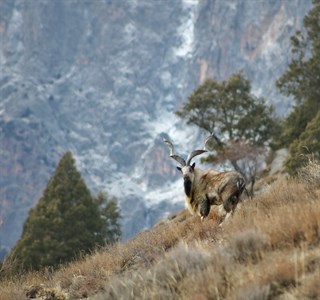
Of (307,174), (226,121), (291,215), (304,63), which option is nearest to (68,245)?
(226,121)

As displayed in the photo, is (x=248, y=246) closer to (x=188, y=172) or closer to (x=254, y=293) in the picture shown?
(x=254, y=293)

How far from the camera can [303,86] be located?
44594 mm

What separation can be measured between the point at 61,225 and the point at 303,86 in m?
19.6

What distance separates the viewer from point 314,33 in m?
46.4

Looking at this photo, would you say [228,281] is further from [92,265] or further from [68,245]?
[68,245]

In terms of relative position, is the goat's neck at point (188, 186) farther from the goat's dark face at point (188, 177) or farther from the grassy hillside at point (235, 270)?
the grassy hillside at point (235, 270)

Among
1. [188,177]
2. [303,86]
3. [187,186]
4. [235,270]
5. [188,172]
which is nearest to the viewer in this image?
[235,270]

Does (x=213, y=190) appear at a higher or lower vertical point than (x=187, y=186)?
lower

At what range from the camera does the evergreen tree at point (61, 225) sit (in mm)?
43062

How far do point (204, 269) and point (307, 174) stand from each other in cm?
554

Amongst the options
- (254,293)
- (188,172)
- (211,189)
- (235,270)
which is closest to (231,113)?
(188,172)

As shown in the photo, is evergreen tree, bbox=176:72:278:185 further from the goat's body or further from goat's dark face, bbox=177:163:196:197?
the goat's body

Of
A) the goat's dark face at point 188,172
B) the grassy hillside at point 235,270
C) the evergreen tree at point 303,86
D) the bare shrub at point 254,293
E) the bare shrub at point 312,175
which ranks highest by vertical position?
the evergreen tree at point 303,86

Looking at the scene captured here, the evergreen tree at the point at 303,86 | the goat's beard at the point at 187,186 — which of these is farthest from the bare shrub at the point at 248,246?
the evergreen tree at the point at 303,86
